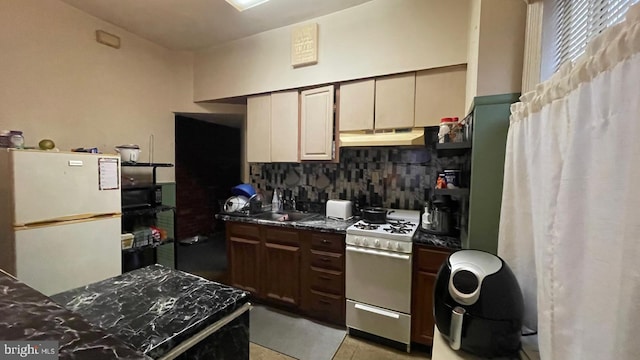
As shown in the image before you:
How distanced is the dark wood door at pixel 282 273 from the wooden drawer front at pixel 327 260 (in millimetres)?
173

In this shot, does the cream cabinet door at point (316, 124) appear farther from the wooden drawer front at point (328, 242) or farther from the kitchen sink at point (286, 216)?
the wooden drawer front at point (328, 242)

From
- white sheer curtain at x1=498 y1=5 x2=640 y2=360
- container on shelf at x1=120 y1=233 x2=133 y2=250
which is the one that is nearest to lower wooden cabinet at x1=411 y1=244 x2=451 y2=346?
white sheer curtain at x1=498 y1=5 x2=640 y2=360

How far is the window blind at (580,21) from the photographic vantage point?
2.46 feet

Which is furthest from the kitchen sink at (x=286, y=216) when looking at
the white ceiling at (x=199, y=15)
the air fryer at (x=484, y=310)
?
the white ceiling at (x=199, y=15)

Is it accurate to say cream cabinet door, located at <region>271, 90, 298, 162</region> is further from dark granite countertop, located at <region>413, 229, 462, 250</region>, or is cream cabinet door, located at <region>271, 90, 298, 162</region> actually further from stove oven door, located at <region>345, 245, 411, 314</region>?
dark granite countertop, located at <region>413, 229, 462, 250</region>

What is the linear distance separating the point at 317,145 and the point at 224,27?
5.27ft

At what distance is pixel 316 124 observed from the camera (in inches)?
99.3

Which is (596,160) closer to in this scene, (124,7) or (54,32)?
(124,7)

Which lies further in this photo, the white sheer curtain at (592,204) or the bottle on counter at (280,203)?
the bottle on counter at (280,203)

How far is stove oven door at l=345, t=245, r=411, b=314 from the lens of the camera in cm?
187

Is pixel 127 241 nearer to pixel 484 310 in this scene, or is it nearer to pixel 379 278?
pixel 379 278

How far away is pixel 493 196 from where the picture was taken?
1378mm

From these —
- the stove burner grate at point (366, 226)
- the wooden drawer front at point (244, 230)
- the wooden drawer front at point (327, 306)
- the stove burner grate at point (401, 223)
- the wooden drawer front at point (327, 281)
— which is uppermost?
the stove burner grate at point (401, 223)

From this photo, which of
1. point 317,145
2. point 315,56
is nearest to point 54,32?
point 315,56
